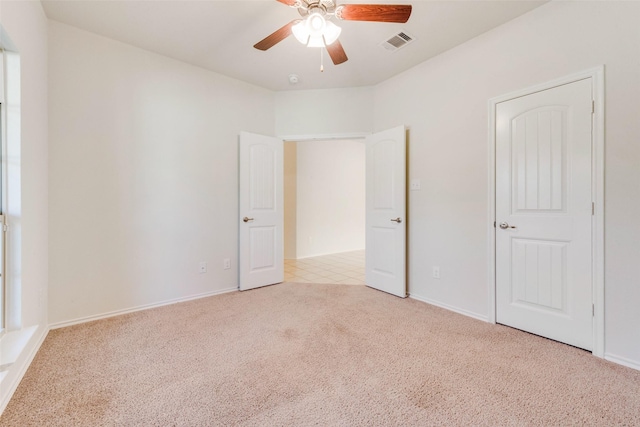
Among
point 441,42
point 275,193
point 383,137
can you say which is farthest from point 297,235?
point 441,42

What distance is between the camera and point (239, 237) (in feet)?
11.1

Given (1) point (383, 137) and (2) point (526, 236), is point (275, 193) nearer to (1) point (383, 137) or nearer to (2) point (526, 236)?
(1) point (383, 137)

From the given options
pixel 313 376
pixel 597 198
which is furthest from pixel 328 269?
pixel 597 198

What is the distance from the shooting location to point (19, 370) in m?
1.61

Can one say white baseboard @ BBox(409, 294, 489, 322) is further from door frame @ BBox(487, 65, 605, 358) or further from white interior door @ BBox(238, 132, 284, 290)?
white interior door @ BBox(238, 132, 284, 290)

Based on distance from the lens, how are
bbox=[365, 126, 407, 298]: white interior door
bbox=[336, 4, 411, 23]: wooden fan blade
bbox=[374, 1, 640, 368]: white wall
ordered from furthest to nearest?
bbox=[365, 126, 407, 298]: white interior door < bbox=[374, 1, 640, 368]: white wall < bbox=[336, 4, 411, 23]: wooden fan blade

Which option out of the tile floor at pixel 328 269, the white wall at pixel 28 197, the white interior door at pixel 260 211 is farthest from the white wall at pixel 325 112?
the white wall at pixel 28 197

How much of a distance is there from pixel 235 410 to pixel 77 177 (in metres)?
2.37

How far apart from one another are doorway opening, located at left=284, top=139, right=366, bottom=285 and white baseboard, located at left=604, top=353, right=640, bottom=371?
119 inches

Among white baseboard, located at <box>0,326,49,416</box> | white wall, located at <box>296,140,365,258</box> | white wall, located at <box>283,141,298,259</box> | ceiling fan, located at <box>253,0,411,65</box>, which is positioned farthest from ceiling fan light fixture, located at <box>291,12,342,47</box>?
white wall, located at <box>296,140,365,258</box>

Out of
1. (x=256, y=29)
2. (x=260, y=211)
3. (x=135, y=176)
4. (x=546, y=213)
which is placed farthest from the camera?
(x=260, y=211)

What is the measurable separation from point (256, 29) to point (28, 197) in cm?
215

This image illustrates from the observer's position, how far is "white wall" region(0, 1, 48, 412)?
168 centimetres

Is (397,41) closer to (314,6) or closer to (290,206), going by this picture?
(314,6)
